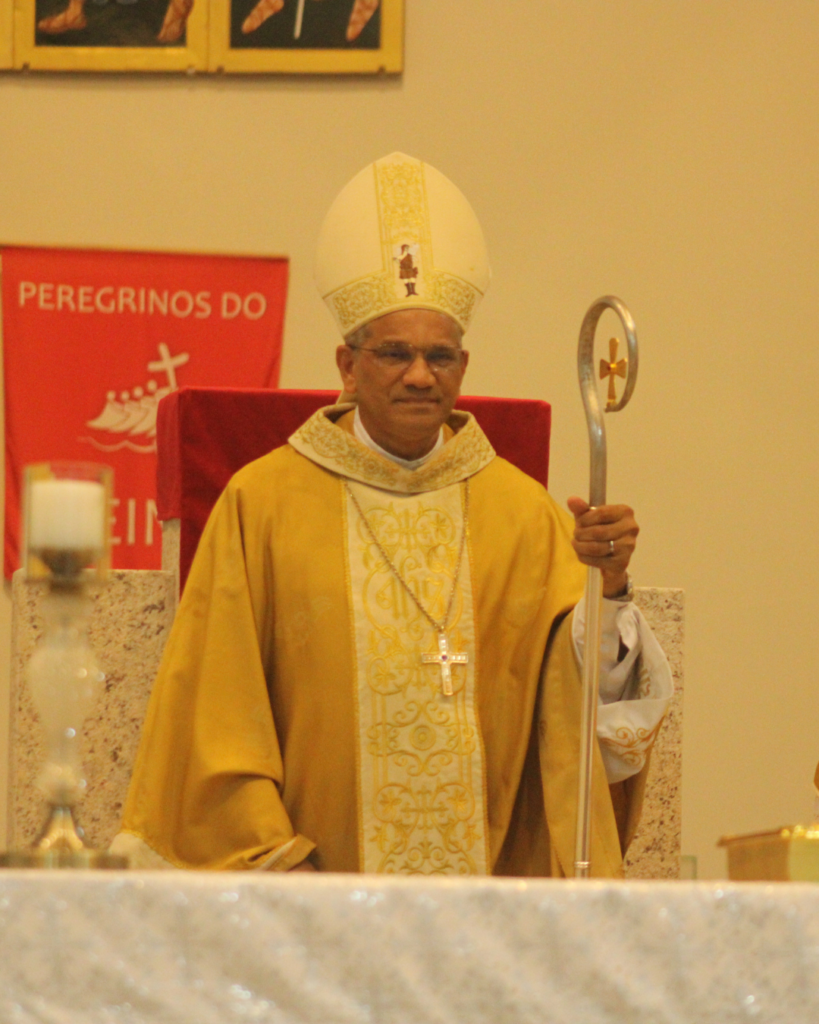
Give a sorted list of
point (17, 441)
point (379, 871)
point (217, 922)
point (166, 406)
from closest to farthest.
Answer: point (217, 922), point (379, 871), point (166, 406), point (17, 441)

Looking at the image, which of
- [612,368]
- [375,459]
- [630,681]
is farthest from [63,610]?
[375,459]

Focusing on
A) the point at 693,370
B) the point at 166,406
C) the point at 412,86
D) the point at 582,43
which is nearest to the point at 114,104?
the point at 412,86

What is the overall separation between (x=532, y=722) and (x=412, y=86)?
163 inches

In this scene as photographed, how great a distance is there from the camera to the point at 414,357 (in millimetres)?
3467

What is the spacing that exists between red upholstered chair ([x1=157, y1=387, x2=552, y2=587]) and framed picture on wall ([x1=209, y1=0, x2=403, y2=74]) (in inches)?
125

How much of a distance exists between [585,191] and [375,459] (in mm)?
3484

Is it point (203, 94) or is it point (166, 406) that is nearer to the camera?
point (166, 406)

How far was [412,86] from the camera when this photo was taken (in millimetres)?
6805

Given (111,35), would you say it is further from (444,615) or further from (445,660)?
(445,660)

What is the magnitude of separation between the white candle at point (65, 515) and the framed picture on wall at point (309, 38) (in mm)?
5386

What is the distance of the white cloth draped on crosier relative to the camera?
3.08m

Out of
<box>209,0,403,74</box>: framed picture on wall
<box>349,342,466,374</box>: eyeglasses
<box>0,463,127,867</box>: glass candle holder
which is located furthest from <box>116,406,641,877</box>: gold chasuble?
<box>209,0,403,74</box>: framed picture on wall

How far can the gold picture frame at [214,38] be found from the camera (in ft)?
22.1

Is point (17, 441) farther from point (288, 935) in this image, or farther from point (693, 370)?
point (288, 935)
